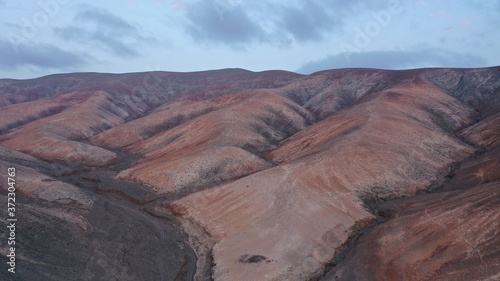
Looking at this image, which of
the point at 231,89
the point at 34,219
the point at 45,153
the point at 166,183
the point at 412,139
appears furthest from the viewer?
the point at 231,89

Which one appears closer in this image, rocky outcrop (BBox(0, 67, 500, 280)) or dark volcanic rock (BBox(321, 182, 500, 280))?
dark volcanic rock (BBox(321, 182, 500, 280))

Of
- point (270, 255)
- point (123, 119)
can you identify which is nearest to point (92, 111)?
point (123, 119)

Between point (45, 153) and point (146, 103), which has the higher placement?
point (146, 103)

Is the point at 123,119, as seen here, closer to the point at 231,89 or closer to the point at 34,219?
the point at 231,89

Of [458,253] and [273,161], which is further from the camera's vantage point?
[273,161]

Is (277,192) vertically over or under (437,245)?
over

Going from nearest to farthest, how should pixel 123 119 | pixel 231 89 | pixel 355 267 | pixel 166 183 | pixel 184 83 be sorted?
pixel 355 267 < pixel 166 183 < pixel 123 119 < pixel 231 89 < pixel 184 83

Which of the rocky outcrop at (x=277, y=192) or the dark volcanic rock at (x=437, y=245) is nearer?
the dark volcanic rock at (x=437, y=245)

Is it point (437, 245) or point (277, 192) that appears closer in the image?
point (437, 245)

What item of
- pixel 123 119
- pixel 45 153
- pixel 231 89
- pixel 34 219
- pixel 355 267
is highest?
pixel 231 89
